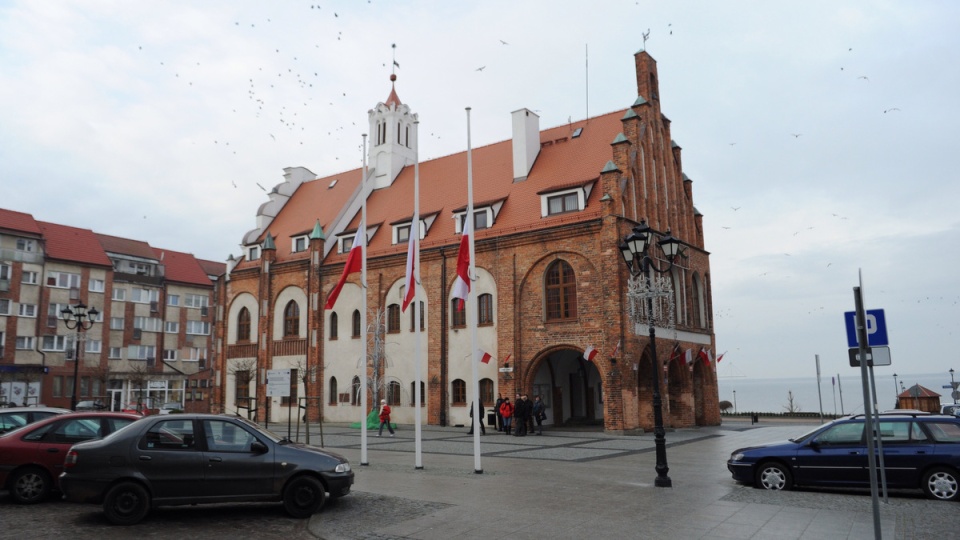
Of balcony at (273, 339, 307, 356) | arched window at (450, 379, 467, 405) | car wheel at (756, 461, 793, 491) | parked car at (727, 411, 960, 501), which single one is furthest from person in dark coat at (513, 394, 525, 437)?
balcony at (273, 339, 307, 356)

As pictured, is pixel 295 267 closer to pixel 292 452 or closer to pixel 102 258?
pixel 102 258

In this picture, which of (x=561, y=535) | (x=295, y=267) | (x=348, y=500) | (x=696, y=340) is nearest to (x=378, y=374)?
(x=295, y=267)

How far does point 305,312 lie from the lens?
4184 centimetres

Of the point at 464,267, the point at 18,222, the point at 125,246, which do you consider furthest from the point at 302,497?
the point at 125,246

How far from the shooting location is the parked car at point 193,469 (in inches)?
399

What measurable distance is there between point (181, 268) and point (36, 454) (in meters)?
Result: 59.8

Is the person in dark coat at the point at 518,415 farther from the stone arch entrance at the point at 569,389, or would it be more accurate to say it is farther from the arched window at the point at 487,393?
the stone arch entrance at the point at 569,389

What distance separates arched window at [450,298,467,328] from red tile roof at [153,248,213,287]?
39.9m

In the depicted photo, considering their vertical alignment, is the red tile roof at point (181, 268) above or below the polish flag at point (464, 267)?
above

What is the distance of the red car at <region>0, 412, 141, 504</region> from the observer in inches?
456

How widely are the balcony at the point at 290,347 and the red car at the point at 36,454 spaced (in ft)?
95.1

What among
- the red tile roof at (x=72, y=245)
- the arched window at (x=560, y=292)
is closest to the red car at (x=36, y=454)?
the arched window at (x=560, y=292)

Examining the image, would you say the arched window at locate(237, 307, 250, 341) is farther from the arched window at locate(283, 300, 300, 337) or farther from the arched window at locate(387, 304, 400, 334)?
the arched window at locate(387, 304, 400, 334)

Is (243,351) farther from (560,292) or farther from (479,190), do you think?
(560,292)
